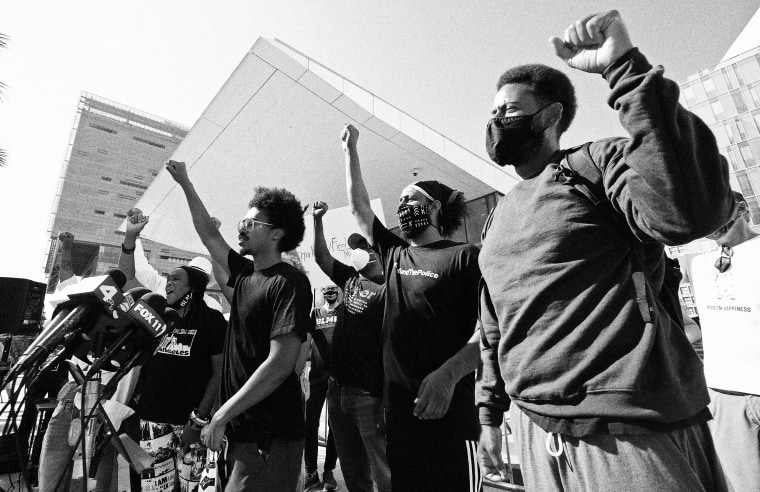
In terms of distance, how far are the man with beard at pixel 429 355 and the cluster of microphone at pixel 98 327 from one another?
1179 millimetres

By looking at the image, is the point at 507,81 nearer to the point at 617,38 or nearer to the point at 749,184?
the point at 617,38

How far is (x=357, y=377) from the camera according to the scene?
2.80 metres

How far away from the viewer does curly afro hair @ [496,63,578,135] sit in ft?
4.71

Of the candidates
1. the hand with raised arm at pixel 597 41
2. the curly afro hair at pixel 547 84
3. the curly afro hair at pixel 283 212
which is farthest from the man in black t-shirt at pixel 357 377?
the hand with raised arm at pixel 597 41

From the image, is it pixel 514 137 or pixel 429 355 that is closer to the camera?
pixel 514 137

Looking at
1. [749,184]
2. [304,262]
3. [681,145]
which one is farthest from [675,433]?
[749,184]

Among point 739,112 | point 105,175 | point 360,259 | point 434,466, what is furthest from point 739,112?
point 105,175

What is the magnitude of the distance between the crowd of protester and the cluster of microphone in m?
0.46

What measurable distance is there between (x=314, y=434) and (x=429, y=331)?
276 centimetres

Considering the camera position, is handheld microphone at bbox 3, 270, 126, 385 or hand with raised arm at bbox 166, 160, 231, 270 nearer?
handheld microphone at bbox 3, 270, 126, 385

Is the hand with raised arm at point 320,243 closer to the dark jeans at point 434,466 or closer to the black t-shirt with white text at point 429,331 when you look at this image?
the black t-shirt with white text at point 429,331

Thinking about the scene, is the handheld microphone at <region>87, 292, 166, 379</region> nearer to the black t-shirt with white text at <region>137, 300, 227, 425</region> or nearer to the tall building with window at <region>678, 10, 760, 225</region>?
the black t-shirt with white text at <region>137, 300, 227, 425</region>

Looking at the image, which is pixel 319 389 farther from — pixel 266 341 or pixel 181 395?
pixel 266 341

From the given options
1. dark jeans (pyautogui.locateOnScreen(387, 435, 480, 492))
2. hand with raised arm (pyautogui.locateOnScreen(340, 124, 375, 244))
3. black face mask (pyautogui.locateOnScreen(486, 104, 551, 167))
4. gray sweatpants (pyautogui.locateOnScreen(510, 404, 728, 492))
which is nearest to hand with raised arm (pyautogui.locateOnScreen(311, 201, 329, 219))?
hand with raised arm (pyautogui.locateOnScreen(340, 124, 375, 244))
